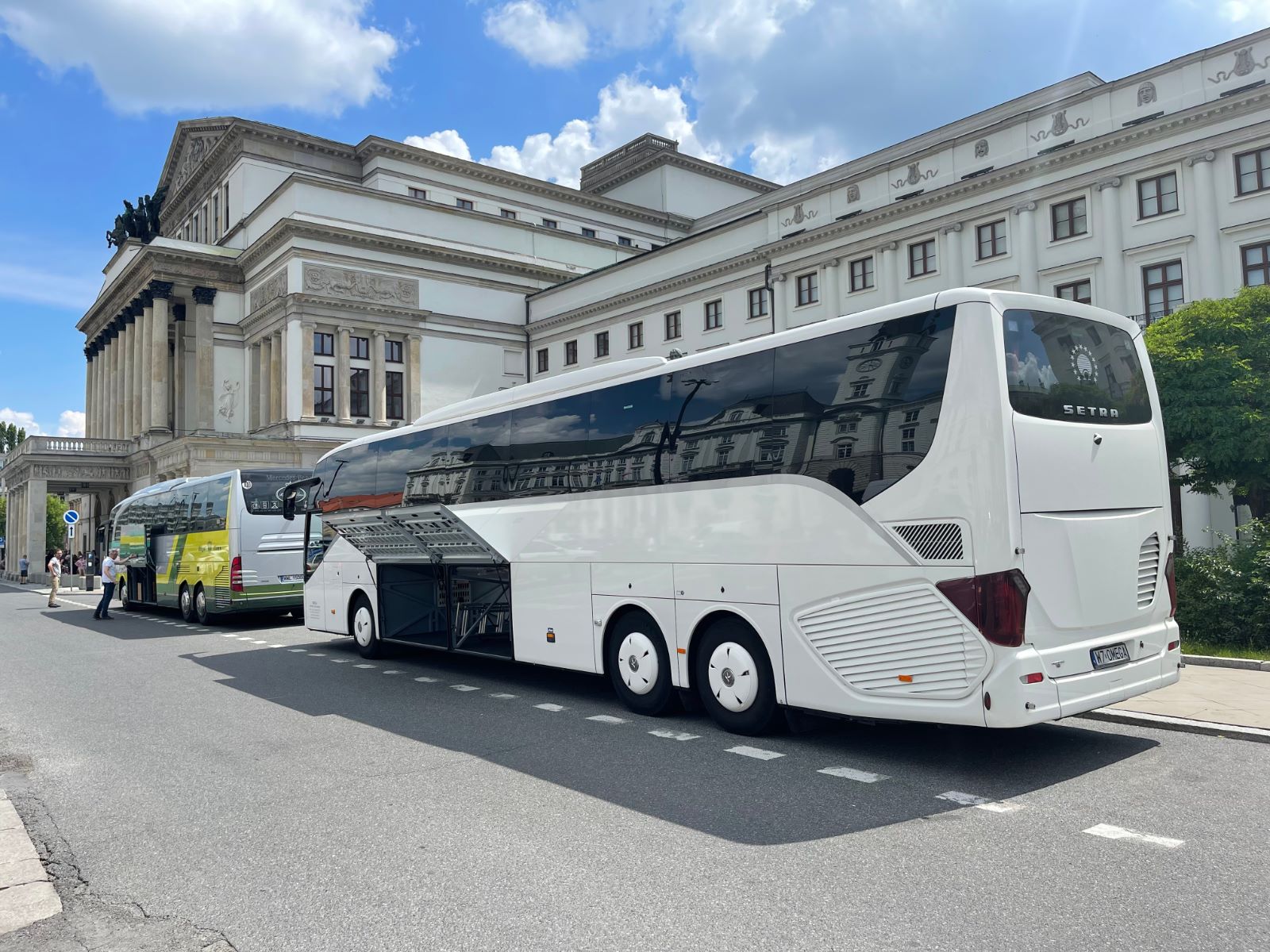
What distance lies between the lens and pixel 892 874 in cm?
493

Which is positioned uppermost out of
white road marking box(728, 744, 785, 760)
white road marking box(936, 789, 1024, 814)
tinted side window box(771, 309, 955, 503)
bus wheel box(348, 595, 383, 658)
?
tinted side window box(771, 309, 955, 503)

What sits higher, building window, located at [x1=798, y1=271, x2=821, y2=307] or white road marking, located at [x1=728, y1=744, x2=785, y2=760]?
building window, located at [x1=798, y1=271, x2=821, y2=307]

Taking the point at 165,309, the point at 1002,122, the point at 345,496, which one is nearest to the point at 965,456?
the point at 345,496

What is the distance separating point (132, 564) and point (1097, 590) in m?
26.9

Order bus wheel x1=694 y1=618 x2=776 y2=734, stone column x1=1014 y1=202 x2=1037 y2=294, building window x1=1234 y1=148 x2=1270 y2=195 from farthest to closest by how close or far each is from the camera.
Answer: stone column x1=1014 y1=202 x2=1037 y2=294 < building window x1=1234 y1=148 x2=1270 y2=195 < bus wheel x1=694 y1=618 x2=776 y2=734

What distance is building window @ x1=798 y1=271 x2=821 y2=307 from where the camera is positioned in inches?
1549

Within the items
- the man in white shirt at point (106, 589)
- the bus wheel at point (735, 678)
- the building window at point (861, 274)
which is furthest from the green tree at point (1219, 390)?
the man in white shirt at point (106, 589)

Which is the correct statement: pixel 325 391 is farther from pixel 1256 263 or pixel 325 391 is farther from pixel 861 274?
pixel 1256 263

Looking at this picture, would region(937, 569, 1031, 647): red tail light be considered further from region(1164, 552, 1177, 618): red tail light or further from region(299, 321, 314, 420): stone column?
region(299, 321, 314, 420): stone column

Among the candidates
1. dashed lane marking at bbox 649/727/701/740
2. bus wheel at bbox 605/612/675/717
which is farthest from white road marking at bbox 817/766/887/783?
bus wheel at bbox 605/612/675/717

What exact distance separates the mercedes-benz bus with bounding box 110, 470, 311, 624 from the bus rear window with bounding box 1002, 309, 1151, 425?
51.5 feet

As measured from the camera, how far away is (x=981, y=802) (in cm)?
628

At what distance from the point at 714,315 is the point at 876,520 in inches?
1505

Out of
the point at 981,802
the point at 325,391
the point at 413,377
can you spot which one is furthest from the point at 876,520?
the point at 413,377
